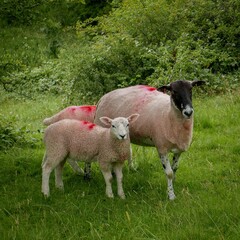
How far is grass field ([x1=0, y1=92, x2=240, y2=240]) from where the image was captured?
4727mm

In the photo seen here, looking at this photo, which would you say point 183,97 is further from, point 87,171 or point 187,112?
point 87,171

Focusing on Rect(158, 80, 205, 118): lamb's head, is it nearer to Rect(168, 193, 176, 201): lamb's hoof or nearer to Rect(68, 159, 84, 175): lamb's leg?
Rect(168, 193, 176, 201): lamb's hoof

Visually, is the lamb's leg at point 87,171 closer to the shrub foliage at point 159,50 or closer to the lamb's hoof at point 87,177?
the lamb's hoof at point 87,177

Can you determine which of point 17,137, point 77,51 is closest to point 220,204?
point 17,137

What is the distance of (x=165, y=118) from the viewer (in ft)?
20.6

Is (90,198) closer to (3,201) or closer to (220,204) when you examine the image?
(3,201)

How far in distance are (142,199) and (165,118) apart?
1209mm

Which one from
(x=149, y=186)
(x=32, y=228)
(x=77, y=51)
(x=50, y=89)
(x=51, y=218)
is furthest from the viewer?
(x=50, y=89)

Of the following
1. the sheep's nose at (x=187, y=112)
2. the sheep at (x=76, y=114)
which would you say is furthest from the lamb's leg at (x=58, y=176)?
the sheep's nose at (x=187, y=112)

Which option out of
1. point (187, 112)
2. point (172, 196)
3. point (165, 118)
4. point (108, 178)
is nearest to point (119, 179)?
point (108, 178)

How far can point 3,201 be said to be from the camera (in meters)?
6.10

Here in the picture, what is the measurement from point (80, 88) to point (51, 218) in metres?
8.55

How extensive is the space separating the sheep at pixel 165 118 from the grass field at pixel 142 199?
51 centimetres

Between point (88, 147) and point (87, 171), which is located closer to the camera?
point (88, 147)
